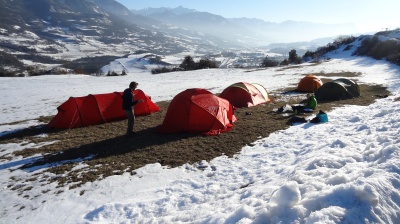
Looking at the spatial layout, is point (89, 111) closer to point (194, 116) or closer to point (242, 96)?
point (194, 116)

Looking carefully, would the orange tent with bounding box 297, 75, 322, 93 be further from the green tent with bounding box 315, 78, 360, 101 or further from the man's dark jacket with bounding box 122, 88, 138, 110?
the man's dark jacket with bounding box 122, 88, 138, 110

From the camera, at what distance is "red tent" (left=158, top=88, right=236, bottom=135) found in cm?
1178

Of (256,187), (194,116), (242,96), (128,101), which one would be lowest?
A: (256,187)

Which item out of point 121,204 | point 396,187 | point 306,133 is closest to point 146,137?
point 121,204

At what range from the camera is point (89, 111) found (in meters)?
14.3

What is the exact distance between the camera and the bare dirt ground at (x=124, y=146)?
898 centimetres

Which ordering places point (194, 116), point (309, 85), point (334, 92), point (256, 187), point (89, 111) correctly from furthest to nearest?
point (309, 85)
point (334, 92)
point (89, 111)
point (194, 116)
point (256, 187)

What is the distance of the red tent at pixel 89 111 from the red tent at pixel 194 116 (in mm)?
4190

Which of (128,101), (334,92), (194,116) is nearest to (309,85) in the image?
(334,92)

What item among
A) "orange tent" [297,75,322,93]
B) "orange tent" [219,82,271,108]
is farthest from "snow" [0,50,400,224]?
"orange tent" [297,75,322,93]

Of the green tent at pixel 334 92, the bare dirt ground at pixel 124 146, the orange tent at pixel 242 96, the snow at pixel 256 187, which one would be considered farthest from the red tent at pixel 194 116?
the green tent at pixel 334 92

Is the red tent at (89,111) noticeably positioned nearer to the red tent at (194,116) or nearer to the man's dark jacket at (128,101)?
the man's dark jacket at (128,101)

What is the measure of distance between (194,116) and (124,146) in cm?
322

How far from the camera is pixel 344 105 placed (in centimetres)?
1622
